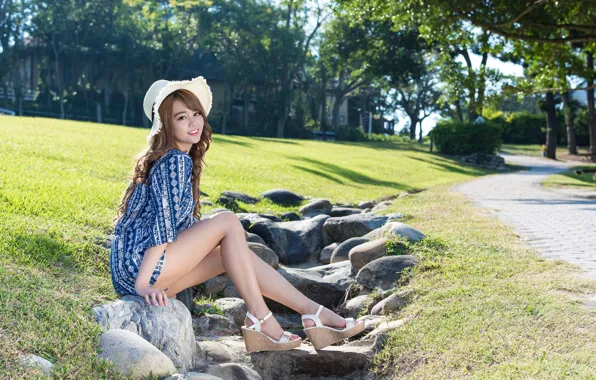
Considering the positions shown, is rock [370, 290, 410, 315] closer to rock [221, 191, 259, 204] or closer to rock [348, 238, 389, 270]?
rock [348, 238, 389, 270]

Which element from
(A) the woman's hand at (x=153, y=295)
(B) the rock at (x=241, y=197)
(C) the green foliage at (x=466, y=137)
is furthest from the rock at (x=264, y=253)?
(C) the green foliage at (x=466, y=137)

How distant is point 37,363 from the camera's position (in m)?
4.16

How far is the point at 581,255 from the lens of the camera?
8203 millimetres

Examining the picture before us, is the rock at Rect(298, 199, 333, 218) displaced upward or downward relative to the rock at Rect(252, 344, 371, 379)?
upward

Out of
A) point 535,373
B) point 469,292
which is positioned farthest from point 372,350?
point 535,373

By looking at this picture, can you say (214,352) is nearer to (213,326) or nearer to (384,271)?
(213,326)

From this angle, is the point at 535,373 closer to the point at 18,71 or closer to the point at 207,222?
the point at 207,222

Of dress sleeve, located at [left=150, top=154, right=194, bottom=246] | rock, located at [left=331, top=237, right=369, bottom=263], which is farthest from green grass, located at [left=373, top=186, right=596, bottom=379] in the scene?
dress sleeve, located at [left=150, top=154, right=194, bottom=246]

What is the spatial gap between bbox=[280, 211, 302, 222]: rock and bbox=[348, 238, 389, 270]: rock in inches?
160

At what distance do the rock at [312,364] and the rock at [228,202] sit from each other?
683cm

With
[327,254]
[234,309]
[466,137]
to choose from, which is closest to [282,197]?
[327,254]

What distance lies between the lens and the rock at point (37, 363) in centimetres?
412

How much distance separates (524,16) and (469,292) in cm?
1365

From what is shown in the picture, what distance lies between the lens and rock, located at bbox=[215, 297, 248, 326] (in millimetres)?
6688
